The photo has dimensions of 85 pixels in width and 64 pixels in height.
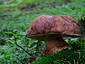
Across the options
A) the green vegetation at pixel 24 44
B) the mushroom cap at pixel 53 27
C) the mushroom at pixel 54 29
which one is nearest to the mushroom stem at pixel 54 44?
the mushroom at pixel 54 29

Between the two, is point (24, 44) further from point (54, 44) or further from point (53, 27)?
point (53, 27)

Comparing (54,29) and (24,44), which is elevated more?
(54,29)

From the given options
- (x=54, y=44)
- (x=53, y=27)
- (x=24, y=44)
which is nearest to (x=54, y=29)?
(x=53, y=27)

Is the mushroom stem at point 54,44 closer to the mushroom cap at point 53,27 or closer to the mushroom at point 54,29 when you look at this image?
the mushroom at point 54,29

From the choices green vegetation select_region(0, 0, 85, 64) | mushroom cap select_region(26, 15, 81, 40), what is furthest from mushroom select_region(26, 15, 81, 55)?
green vegetation select_region(0, 0, 85, 64)

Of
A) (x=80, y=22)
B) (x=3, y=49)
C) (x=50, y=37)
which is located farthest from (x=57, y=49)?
(x=3, y=49)

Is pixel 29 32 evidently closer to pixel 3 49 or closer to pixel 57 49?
pixel 57 49

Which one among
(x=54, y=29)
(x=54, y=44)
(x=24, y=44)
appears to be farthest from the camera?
(x=24, y=44)

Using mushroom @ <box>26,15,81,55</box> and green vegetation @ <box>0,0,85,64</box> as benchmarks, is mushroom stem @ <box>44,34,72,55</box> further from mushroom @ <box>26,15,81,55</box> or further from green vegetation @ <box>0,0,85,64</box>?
green vegetation @ <box>0,0,85,64</box>
